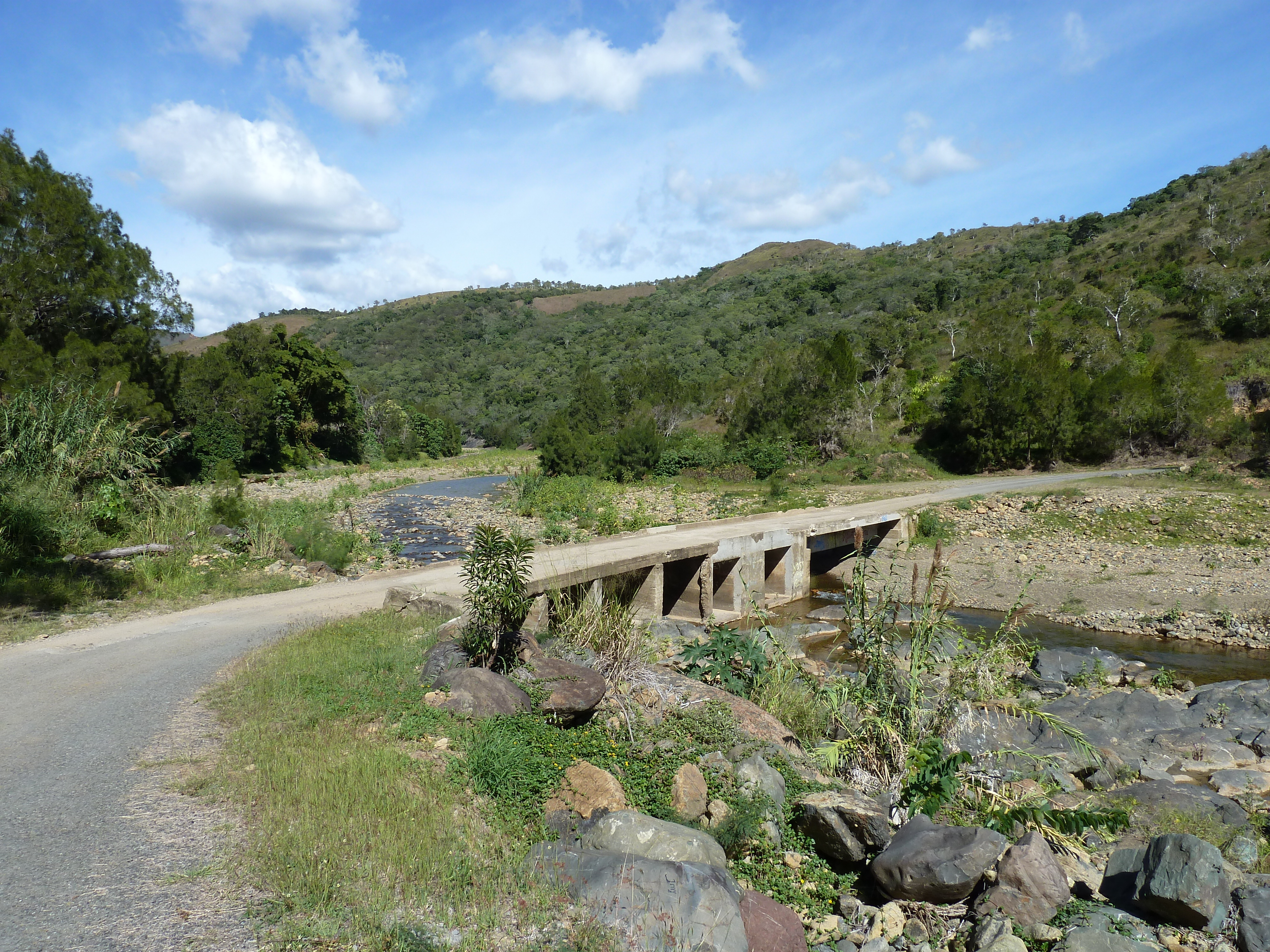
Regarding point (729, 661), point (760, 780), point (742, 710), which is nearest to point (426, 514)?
point (729, 661)

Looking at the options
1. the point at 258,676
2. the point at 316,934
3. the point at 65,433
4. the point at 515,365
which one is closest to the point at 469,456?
the point at 515,365

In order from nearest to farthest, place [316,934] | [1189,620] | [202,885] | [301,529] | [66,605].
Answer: [316,934], [202,885], [66,605], [1189,620], [301,529]

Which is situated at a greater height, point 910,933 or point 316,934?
point 316,934

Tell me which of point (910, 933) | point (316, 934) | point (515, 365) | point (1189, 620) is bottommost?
point (1189, 620)

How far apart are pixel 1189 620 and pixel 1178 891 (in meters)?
11.7

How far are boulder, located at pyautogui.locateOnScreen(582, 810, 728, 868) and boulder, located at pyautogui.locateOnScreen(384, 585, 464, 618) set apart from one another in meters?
4.58

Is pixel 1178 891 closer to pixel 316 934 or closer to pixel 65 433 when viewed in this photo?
pixel 316 934

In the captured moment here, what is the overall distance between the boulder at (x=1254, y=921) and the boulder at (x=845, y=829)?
2.06 meters

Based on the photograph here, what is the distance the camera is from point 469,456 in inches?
2522

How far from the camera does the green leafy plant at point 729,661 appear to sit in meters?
8.29

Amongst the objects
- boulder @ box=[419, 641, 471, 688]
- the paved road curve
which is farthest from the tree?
boulder @ box=[419, 641, 471, 688]

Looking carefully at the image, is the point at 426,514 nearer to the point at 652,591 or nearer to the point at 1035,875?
the point at 652,591

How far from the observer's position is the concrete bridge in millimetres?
12094

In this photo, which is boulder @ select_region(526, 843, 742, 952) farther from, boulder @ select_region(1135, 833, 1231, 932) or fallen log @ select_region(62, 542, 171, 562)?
fallen log @ select_region(62, 542, 171, 562)
